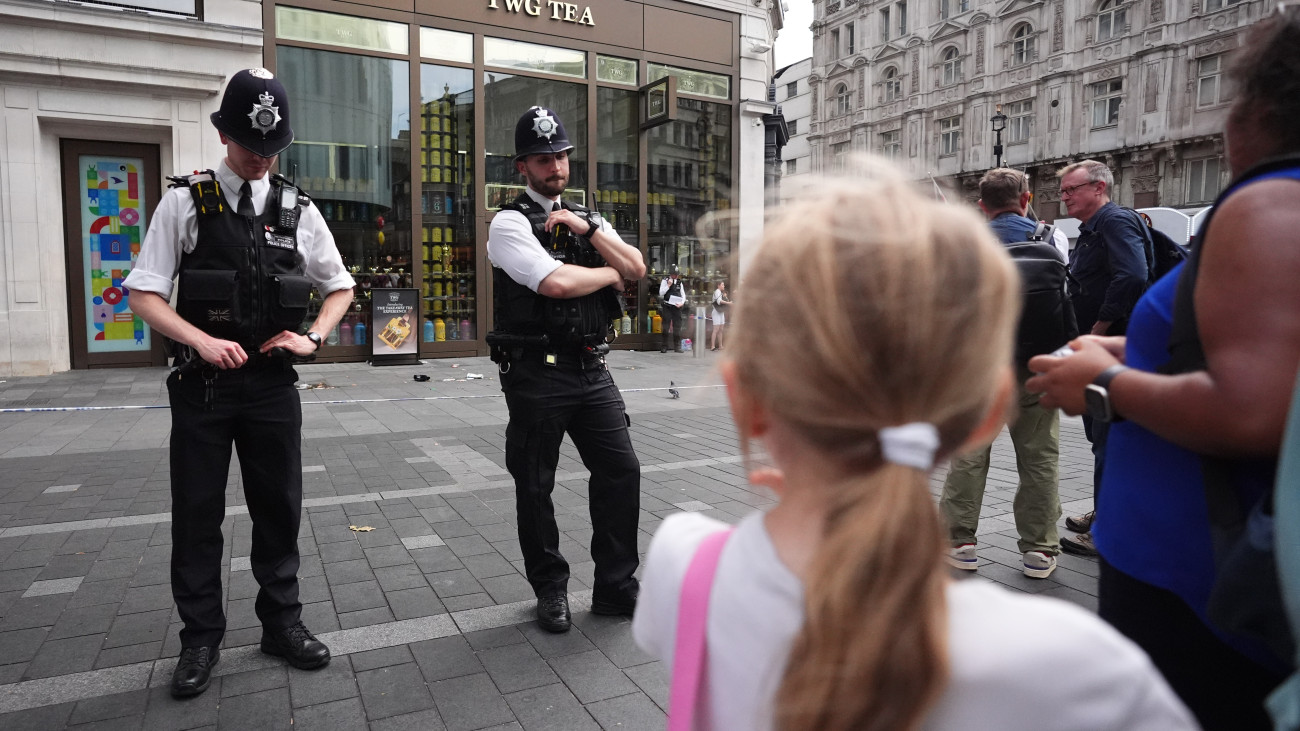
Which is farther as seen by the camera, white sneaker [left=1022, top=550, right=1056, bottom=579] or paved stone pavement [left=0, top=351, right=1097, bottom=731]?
white sneaker [left=1022, top=550, right=1056, bottom=579]

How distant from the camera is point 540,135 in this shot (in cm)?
362

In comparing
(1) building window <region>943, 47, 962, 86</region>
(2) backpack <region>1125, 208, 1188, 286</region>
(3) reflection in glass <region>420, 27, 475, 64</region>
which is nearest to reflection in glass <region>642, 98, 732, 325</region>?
(3) reflection in glass <region>420, 27, 475, 64</region>

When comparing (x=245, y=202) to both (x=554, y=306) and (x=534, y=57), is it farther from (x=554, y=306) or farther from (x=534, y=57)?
(x=534, y=57)

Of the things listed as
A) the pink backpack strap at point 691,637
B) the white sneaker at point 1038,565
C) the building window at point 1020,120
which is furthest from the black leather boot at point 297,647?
the building window at point 1020,120

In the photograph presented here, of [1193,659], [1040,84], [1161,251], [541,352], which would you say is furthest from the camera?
[1040,84]

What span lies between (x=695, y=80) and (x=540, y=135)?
50.7ft

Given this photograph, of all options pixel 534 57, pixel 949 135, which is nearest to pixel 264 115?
pixel 534 57

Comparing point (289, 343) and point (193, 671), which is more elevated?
point (289, 343)

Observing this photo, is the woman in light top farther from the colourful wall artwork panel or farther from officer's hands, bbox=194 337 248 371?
officer's hands, bbox=194 337 248 371

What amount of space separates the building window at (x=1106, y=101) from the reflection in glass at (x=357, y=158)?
36.4m

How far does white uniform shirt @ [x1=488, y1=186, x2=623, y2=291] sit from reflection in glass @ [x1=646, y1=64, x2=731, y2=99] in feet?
48.7

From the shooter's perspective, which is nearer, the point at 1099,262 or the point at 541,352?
the point at 541,352

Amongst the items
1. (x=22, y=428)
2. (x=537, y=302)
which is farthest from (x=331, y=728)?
(x=22, y=428)

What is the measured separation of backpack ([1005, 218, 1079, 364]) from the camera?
11.4 ft
